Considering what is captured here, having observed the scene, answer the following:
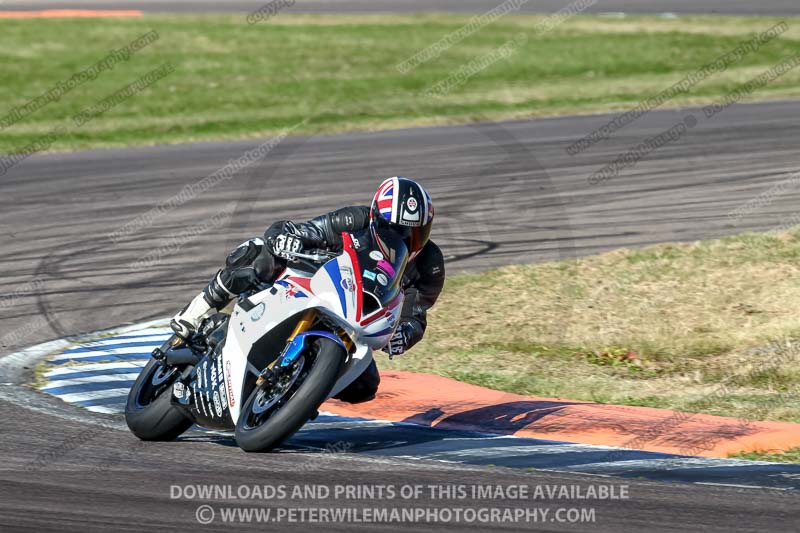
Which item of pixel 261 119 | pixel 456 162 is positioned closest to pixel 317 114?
pixel 261 119

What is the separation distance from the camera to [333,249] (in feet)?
25.8

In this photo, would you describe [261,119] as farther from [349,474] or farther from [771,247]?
[349,474]

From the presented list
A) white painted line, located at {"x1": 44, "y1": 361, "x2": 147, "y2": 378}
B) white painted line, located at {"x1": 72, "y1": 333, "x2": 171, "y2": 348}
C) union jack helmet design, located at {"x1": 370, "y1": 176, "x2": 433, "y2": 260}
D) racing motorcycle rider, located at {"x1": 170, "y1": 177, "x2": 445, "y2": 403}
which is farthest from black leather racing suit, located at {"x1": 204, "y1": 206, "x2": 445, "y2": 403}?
white painted line, located at {"x1": 72, "y1": 333, "x2": 171, "y2": 348}

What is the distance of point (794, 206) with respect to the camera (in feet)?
54.1

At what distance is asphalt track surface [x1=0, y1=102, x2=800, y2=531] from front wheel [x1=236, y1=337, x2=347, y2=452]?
0.58ft

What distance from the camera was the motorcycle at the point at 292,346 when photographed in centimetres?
705

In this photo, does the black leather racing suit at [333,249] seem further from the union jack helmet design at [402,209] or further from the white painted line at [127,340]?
the white painted line at [127,340]

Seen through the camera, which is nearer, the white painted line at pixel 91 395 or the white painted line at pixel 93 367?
the white painted line at pixel 91 395

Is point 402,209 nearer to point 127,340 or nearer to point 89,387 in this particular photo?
point 89,387

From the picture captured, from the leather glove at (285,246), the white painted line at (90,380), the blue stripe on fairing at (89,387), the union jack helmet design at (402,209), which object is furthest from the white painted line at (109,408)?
the union jack helmet design at (402,209)

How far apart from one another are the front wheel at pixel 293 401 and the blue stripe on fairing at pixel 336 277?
25 cm

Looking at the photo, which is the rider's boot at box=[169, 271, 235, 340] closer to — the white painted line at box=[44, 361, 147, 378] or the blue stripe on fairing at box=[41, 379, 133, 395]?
the blue stripe on fairing at box=[41, 379, 133, 395]

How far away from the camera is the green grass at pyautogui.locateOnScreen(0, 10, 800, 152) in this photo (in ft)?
90.0

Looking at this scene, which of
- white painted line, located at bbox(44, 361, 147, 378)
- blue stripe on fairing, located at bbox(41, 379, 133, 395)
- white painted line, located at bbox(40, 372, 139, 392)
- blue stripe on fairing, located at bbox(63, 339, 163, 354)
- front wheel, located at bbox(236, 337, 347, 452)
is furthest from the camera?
blue stripe on fairing, located at bbox(63, 339, 163, 354)
